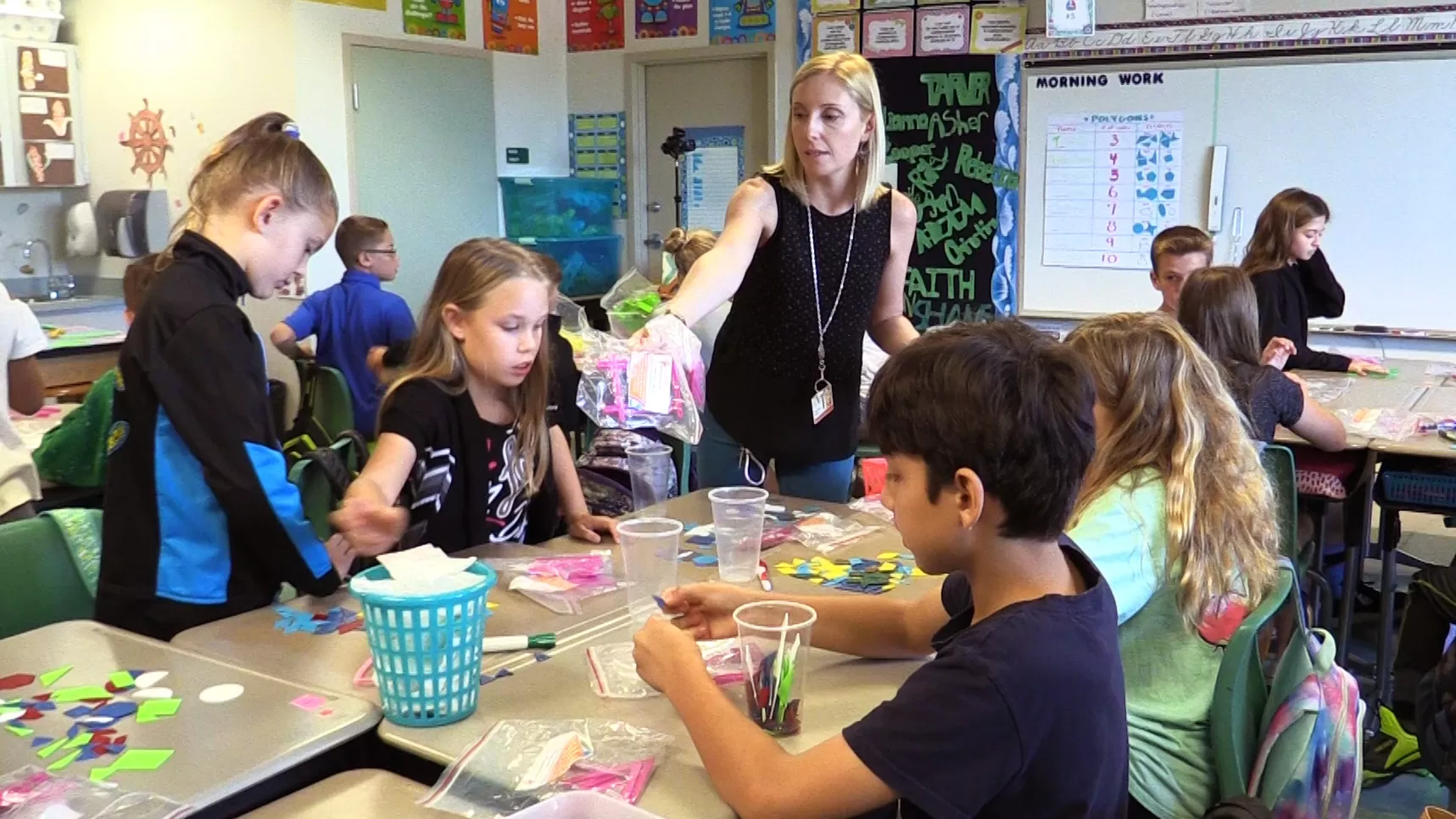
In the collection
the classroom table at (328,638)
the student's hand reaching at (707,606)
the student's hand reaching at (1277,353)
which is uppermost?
the student's hand reaching at (1277,353)

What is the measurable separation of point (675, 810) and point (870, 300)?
159cm

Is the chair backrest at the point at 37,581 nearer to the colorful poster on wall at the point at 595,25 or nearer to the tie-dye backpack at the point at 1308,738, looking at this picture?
the tie-dye backpack at the point at 1308,738

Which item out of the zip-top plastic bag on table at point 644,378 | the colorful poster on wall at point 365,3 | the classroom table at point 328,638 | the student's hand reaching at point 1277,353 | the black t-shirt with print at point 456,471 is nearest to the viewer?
the classroom table at point 328,638

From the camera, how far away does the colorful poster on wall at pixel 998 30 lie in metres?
5.61

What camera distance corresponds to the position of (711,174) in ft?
22.5

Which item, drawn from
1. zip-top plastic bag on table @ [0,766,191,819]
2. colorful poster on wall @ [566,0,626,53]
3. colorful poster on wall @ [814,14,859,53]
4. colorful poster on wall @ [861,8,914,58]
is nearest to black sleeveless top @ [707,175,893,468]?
zip-top plastic bag on table @ [0,766,191,819]

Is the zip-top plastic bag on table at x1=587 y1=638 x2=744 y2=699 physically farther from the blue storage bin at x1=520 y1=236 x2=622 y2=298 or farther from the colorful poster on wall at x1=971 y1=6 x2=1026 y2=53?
the blue storage bin at x1=520 y1=236 x2=622 y2=298

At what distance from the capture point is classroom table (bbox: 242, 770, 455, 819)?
1174 millimetres

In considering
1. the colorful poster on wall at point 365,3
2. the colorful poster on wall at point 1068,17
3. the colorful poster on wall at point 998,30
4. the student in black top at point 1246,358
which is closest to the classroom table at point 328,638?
the student in black top at point 1246,358

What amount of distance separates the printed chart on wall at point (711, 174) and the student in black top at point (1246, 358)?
3.86 m

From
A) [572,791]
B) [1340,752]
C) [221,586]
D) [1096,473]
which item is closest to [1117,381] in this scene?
[1096,473]

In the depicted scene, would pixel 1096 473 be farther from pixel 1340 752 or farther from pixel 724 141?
pixel 724 141

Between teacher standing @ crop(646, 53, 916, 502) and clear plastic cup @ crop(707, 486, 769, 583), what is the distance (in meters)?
0.64

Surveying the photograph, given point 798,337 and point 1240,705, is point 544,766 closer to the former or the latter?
point 1240,705
